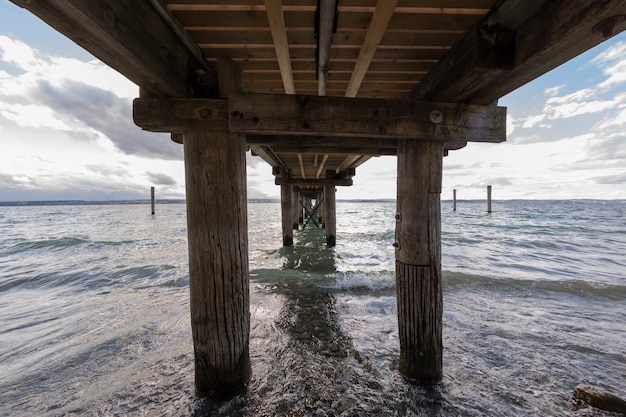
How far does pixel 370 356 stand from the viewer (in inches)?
130

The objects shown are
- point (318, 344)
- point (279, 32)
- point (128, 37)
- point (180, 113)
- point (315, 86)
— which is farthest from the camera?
point (318, 344)

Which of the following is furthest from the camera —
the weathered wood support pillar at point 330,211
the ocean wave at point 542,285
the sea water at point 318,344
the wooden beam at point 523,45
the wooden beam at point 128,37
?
the weathered wood support pillar at point 330,211

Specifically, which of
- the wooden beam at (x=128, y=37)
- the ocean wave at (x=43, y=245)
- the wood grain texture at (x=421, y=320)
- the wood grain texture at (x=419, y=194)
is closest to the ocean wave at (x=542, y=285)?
the wood grain texture at (x=421, y=320)

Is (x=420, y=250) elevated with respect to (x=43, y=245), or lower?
elevated

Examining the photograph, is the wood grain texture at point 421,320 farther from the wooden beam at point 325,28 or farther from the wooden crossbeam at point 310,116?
the wooden beam at point 325,28

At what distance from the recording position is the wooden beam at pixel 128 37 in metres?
1.16

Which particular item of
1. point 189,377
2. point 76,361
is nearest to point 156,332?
point 76,361

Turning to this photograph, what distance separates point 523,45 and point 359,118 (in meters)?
1.10

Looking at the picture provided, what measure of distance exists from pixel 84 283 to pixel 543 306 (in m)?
11.4

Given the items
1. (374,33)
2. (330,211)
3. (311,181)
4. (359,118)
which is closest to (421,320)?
(359,118)

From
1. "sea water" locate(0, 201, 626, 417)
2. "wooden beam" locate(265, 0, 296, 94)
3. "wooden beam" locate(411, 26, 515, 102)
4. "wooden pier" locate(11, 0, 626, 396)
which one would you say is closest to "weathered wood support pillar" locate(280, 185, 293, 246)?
"sea water" locate(0, 201, 626, 417)

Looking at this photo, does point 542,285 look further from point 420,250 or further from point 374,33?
point 374,33

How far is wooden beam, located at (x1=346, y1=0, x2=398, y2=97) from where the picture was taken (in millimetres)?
1528

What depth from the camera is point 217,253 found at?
217cm
